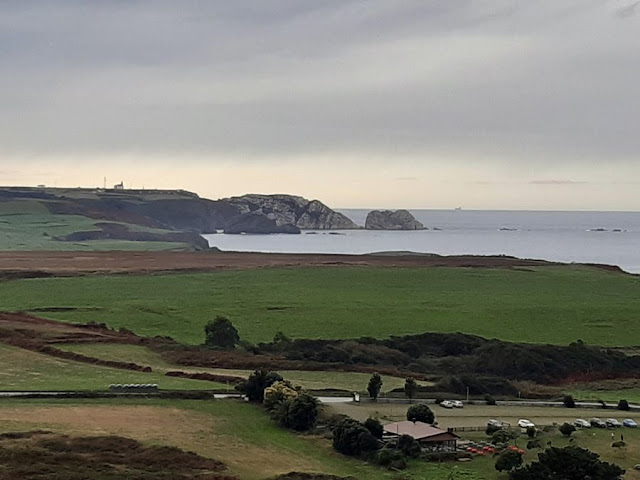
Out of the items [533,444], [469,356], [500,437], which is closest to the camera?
[533,444]

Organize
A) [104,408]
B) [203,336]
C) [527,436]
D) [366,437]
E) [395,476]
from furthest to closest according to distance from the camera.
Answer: [203,336]
[104,408]
[527,436]
[366,437]
[395,476]

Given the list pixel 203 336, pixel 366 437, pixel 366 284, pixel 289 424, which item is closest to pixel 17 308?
pixel 203 336

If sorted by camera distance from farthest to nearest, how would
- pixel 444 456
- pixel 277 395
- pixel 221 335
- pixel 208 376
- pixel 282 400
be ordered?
pixel 221 335, pixel 208 376, pixel 277 395, pixel 282 400, pixel 444 456

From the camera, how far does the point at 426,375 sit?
62125 millimetres

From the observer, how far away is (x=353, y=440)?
3947cm

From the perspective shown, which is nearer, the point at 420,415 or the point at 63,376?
the point at 420,415

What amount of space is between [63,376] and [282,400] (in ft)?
52.5

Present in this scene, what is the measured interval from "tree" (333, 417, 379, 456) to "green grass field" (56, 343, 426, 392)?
13.1 metres

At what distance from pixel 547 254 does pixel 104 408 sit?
540 feet

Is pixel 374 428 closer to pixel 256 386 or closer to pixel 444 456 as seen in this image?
pixel 444 456

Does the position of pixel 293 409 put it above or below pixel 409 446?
above

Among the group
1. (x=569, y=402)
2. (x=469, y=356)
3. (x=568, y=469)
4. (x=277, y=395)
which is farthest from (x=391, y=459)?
(x=469, y=356)

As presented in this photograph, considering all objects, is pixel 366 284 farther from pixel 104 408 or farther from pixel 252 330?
pixel 104 408

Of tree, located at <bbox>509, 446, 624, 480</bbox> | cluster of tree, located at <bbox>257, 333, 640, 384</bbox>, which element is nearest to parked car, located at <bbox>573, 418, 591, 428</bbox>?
tree, located at <bbox>509, 446, 624, 480</bbox>
